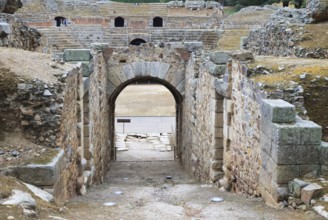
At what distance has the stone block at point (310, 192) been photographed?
5477mm

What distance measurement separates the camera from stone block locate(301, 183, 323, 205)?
548 cm

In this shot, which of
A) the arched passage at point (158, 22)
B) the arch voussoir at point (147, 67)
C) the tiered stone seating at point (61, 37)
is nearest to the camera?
the arch voussoir at point (147, 67)

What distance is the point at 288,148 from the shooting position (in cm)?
586

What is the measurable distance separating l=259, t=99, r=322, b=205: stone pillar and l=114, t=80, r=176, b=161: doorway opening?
9.91 meters

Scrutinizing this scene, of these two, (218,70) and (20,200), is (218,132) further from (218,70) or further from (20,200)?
(20,200)

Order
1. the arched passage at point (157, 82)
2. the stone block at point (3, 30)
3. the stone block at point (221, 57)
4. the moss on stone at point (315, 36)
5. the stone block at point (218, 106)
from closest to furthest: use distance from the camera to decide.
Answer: the stone block at point (218, 106) → the stone block at point (221, 57) → the stone block at point (3, 30) → the moss on stone at point (315, 36) → the arched passage at point (157, 82)

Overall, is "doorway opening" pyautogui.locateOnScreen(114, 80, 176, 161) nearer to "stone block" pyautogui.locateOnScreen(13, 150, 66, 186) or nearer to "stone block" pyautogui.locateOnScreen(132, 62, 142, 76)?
"stone block" pyautogui.locateOnScreen(132, 62, 142, 76)

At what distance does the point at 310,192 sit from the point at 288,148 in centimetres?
61

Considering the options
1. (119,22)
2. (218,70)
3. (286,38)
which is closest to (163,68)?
(286,38)

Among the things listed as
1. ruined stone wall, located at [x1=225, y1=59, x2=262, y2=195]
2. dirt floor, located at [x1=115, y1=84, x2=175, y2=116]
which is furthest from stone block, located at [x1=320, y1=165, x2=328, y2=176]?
dirt floor, located at [x1=115, y1=84, x2=175, y2=116]

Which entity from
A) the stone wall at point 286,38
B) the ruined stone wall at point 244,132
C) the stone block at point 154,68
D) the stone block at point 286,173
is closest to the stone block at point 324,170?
the stone block at point 286,173

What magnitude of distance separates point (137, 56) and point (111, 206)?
778cm

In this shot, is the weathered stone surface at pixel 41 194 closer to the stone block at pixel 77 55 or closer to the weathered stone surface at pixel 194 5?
the stone block at pixel 77 55

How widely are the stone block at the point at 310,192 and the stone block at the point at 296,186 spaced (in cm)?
8
